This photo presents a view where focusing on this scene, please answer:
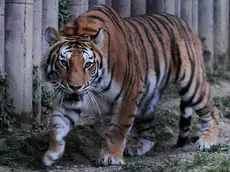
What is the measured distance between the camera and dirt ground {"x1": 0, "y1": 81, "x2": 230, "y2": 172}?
5875mm

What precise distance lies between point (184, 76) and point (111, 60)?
1.17 meters

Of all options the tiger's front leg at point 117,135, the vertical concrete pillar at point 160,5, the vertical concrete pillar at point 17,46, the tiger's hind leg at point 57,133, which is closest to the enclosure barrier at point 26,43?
the vertical concrete pillar at point 17,46

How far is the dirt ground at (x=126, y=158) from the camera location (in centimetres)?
588

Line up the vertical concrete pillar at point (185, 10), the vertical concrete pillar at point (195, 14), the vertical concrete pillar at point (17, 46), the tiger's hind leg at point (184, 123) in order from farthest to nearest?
the vertical concrete pillar at point (195, 14)
the vertical concrete pillar at point (185, 10)
the tiger's hind leg at point (184, 123)
the vertical concrete pillar at point (17, 46)

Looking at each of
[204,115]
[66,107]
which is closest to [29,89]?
[66,107]

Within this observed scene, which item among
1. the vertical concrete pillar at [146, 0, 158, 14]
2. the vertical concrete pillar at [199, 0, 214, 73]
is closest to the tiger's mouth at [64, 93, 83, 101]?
the vertical concrete pillar at [146, 0, 158, 14]

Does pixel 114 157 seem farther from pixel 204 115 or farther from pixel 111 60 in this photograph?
pixel 204 115

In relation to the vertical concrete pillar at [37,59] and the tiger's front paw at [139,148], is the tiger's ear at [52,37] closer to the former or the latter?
the vertical concrete pillar at [37,59]

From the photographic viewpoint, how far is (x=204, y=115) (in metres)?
7.41

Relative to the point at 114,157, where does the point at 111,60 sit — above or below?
above

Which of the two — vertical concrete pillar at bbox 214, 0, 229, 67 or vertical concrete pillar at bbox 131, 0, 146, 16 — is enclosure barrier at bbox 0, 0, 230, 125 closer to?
vertical concrete pillar at bbox 131, 0, 146, 16

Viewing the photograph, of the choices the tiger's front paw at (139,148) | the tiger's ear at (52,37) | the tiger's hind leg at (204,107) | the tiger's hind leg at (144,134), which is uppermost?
the tiger's ear at (52,37)

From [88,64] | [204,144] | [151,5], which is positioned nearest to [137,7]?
[151,5]

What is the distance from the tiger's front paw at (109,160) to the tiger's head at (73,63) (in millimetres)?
562
